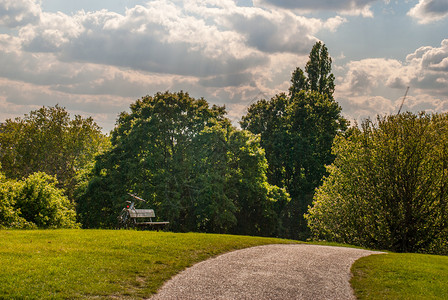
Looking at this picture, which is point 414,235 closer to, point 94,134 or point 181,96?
point 181,96

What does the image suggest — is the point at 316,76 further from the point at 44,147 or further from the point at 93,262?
the point at 93,262

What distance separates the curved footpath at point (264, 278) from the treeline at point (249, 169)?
14286mm

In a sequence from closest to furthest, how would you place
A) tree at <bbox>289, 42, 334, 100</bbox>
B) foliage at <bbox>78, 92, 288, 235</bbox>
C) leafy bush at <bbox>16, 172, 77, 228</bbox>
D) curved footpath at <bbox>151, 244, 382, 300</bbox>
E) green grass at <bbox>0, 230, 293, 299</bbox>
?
1. green grass at <bbox>0, 230, 293, 299</bbox>
2. curved footpath at <bbox>151, 244, 382, 300</bbox>
3. leafy bush at <bbox>16, 172, 77, 228</bbox>
4. foliage at <bbox>78, 92, 288, 235</bbox>
5. tree at <bbox>289, 42, 334, 100</bbox>

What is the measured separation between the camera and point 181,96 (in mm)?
40875

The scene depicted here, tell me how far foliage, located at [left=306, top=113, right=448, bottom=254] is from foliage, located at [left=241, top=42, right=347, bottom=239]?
18900 millimetres

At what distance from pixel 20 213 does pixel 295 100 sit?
3940cm

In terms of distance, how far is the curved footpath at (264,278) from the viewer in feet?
37.7

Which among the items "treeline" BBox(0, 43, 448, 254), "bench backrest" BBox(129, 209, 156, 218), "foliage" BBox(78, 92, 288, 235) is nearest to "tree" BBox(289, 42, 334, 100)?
"treeline" BBox(0, 43, 448, 254)

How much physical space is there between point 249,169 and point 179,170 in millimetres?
8232

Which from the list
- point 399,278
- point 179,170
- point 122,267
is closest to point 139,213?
point 122,267

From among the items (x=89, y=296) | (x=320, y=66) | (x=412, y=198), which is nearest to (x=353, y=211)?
(x=412, y=198)

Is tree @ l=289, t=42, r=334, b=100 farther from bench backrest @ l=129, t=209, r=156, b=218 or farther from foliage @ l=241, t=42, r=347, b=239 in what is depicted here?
bench backrest @ l=129, t=209, r=156, b=218

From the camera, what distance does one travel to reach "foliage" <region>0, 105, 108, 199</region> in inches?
2228

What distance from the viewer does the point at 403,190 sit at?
29.3 meters
